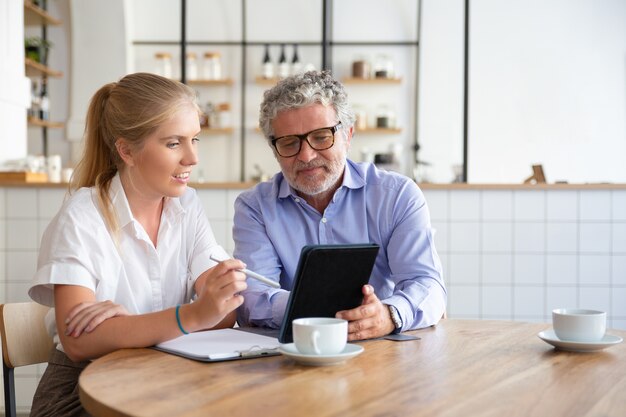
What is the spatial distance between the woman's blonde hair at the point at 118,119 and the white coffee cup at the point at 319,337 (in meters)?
0.57

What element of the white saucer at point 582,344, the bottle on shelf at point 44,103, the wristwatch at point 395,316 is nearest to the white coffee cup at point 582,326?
the white saucer at point 582,344

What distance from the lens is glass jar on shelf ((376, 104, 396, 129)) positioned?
677 cm

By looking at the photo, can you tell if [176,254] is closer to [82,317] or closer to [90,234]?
[90,234]

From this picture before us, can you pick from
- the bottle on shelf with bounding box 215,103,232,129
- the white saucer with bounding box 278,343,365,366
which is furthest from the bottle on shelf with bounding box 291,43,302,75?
the white saucer with bounding box 278,343,365,366

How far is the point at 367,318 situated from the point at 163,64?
582cm

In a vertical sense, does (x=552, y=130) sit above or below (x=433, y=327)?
above

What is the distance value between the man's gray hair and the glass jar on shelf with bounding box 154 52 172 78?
520 centimetres

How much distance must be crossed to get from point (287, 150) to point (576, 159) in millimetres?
5650

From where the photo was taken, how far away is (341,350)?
1.18m

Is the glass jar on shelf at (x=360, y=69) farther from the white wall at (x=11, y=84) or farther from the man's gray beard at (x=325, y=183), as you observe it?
the man's gray beard at (x=325, y=183)

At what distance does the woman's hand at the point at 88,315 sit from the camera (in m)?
1.34

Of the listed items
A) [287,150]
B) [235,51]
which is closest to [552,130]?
[235,51]

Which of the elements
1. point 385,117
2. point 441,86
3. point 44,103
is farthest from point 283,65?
point 44,103

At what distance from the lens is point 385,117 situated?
676cm
